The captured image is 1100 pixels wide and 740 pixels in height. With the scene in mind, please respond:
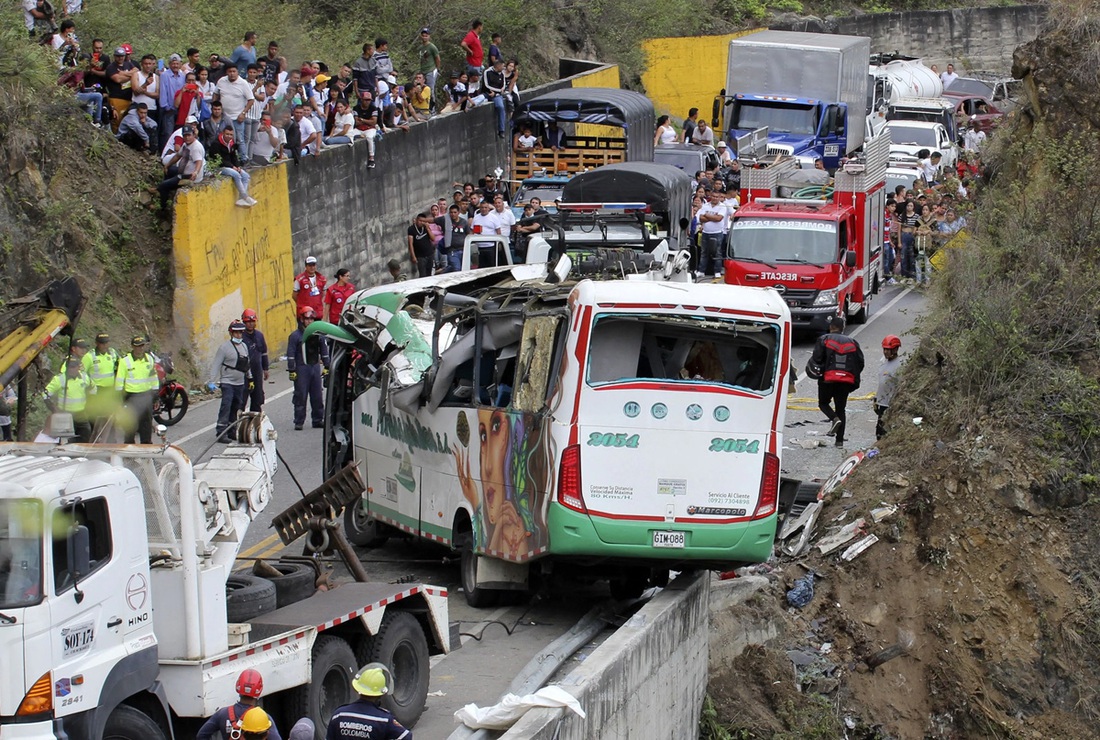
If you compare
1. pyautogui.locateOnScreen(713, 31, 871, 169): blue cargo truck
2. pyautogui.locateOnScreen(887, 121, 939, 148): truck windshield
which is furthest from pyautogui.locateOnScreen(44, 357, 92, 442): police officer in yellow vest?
pyautogui.locateOnScreen(887, 121, 939, 148): truck windshield

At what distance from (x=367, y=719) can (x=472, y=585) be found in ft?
16.6

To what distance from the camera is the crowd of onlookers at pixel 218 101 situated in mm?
24219

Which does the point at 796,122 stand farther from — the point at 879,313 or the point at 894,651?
the point at 894,651

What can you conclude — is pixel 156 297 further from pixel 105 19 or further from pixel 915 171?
pixel 915 171

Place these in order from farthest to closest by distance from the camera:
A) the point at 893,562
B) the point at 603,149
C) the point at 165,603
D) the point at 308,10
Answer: the point at 308,10 < the point at 603,149 < the point at 893,562 < the point at 165,603

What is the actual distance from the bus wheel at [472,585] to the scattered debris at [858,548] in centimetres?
461

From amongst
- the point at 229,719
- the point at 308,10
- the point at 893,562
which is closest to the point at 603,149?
the point at 308,10

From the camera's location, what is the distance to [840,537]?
17609mm

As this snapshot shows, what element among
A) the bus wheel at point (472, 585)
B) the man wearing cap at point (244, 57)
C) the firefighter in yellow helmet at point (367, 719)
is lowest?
the bus wheel at point (472, 585)

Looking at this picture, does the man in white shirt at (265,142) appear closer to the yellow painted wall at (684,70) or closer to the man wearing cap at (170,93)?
the man wearing cap at (170,93)

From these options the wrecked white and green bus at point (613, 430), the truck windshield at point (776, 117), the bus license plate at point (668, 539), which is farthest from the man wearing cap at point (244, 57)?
the bus license plate at point (668, 539)

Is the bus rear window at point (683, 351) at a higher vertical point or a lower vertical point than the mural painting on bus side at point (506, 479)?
higher

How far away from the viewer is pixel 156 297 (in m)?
24.0

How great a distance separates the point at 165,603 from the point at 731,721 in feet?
21.6
